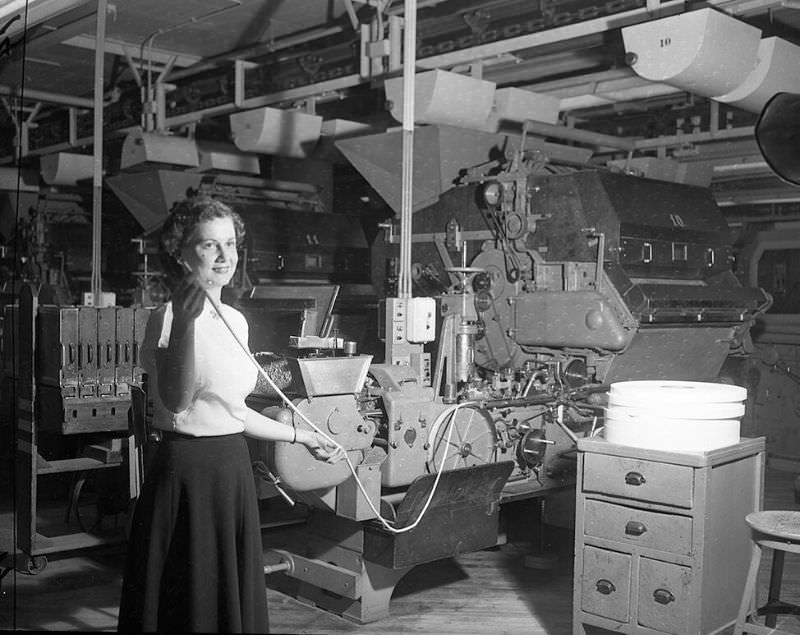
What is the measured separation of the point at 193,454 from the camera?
2314mm

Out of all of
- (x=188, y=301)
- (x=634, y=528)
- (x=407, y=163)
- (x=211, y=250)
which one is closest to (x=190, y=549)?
(x=188, y=301)

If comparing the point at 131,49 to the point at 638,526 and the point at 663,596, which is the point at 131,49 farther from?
the point at 663,596

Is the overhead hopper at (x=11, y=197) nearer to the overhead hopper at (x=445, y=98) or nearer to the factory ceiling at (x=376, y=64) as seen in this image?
the factory ceiling at (x=376, y=64)

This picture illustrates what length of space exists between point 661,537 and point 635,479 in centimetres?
22

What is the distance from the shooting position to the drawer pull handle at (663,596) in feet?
11.0

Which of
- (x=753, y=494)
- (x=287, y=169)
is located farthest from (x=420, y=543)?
(x=287, y=169)

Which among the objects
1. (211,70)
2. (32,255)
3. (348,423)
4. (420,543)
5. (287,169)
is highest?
(211,70)

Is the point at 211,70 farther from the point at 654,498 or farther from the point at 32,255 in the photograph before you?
the point at 654,498

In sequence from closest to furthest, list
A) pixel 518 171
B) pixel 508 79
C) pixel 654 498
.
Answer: pixel 654 498 < pixel 518 171 < pixel 508 79

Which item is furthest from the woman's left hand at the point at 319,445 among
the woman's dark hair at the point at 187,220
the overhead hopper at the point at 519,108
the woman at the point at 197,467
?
the overhead hopper at the point at 519,108

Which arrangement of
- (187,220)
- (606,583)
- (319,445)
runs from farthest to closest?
(606,583)
(319,445)
(187,220)

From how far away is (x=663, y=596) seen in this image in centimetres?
337

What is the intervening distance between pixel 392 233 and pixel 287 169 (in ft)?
7.76

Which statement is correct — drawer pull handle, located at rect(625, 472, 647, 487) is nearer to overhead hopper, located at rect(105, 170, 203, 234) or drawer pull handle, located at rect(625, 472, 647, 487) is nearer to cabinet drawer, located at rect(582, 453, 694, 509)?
cabinet drawer, located at rect(582, 453, 694, 509)
